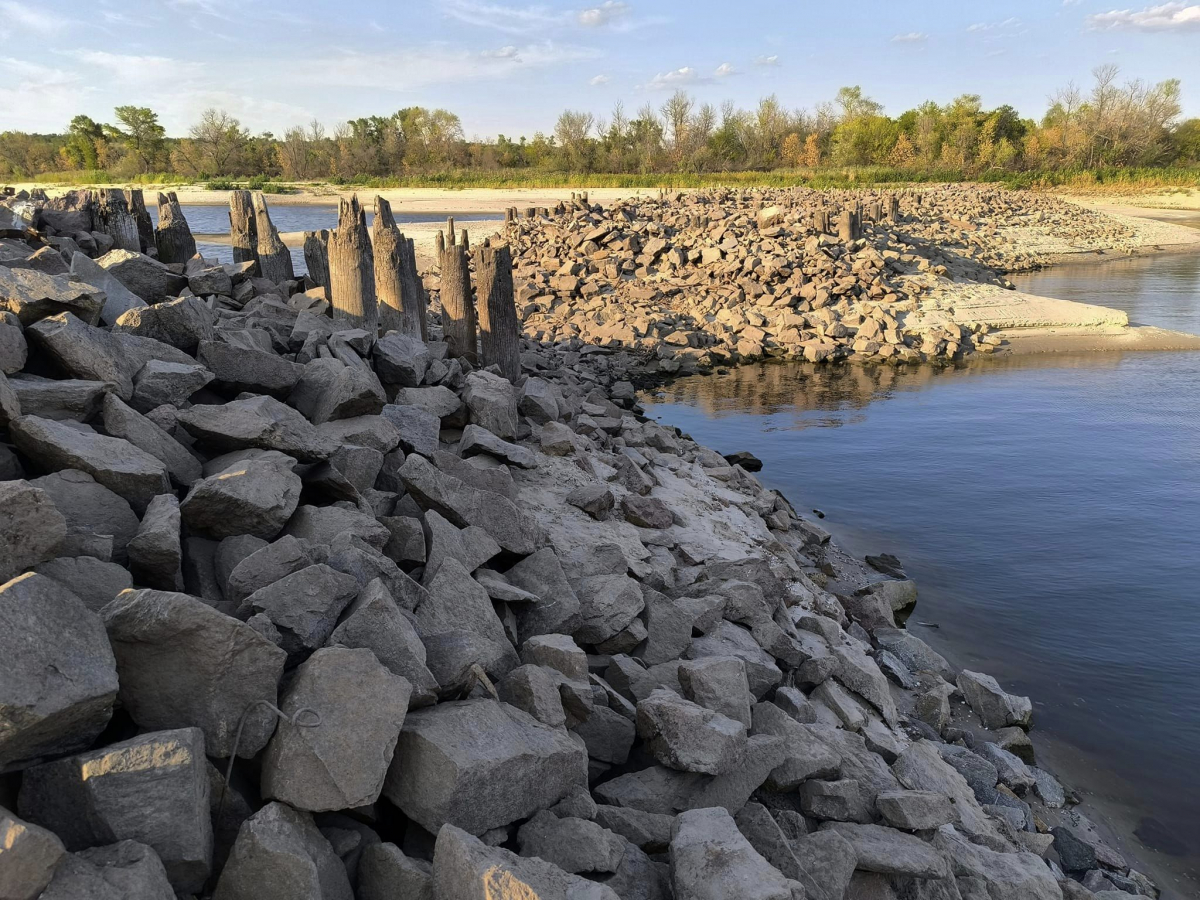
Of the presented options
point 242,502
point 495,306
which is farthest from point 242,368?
point 495,306

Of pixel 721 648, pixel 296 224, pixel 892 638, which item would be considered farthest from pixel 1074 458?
pixel 296 224

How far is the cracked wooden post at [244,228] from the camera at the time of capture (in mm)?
8727

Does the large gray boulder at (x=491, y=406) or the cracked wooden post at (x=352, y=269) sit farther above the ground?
the cracked wooden post at (x=352, y=269)

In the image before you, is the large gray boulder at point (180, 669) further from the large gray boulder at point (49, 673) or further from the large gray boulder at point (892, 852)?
the large gray boulder at point (892, 852)

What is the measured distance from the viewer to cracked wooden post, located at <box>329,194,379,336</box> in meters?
7.59

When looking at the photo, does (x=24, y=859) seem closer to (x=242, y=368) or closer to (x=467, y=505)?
(x=467, y=505)

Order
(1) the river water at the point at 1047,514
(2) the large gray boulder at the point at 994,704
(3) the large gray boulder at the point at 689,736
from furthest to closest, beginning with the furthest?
1. (1) the river water at the point at 1047,514
2. (2) the large gray boulder at the point at 994,704
3. (3) the large gray boulder at the point at 689,736

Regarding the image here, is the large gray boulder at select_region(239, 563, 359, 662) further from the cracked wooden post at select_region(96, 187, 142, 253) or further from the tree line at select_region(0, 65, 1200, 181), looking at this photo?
the tree line at select_region(0, 65, 1200, 181)

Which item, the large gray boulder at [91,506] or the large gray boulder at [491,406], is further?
the large gray boulder at [491,406]

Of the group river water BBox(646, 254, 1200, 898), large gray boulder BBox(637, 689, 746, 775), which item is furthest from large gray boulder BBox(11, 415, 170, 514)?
river water BBox(646, 254, 1200, 898)

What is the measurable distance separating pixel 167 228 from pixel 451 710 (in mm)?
7831

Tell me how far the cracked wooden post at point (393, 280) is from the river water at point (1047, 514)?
5186mm

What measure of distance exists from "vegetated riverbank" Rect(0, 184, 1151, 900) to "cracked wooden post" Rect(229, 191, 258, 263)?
2854 mm

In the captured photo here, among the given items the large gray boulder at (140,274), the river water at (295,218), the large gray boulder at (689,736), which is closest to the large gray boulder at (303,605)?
the large gray boulder at (689,736)
